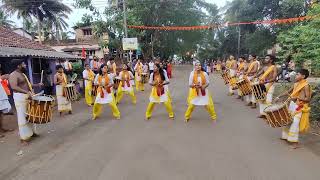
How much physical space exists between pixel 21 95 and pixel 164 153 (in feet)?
11.3

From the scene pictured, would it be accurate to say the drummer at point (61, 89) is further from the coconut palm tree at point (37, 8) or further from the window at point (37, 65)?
the coconut palm tree at point (37, 8)

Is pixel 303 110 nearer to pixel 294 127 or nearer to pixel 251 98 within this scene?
pixel 294 127

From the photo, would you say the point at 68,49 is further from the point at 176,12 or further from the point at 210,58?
the point at 210,58

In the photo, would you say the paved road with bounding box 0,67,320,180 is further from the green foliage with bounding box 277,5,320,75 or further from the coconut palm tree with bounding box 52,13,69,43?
the coconut palm tree with bounding box 52,13,69,43

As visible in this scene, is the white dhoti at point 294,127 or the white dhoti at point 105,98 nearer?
the white dhoti at point 294,127

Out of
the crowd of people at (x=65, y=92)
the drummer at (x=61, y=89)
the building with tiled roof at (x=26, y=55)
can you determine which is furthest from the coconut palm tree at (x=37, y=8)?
the drummer at (x=61, y=89)

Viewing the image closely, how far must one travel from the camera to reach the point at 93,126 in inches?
383

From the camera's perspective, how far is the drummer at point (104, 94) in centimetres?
1043

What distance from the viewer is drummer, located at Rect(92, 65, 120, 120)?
10.4 metres

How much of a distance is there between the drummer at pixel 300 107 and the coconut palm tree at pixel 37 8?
3726cm

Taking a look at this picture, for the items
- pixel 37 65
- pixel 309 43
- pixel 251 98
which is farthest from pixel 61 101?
pixel 37 65

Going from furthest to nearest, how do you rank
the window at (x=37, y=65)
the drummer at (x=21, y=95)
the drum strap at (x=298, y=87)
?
the window at (x=37, y=65) < the drummer at (x=21, y=95) < the drum strap at (x=298, y=87)

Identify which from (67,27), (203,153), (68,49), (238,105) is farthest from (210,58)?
(203,153)

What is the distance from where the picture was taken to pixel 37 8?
4225 cm
